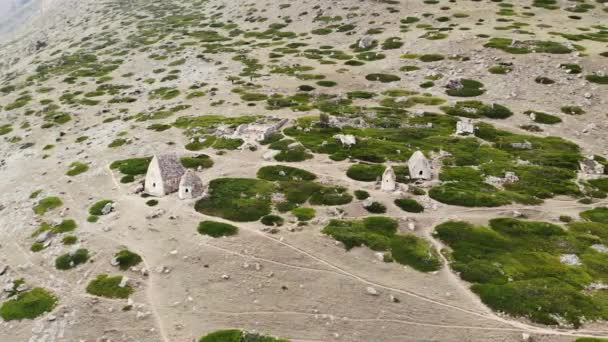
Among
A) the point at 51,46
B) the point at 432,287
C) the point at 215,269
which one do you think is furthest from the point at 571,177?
the point at 51,46

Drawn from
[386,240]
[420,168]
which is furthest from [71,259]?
[420,168]

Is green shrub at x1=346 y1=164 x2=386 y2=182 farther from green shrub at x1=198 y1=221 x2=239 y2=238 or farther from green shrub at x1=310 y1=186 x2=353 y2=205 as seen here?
green shrub at x1=198 y1=221 x2=239 y2=238

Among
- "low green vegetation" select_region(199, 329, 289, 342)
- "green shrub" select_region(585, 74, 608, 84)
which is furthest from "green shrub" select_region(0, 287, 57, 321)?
"green shrub" select_region(585, 74, 608, 84)

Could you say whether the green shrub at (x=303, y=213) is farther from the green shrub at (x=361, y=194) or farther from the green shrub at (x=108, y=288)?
the green shrub at (x=108, y=288)

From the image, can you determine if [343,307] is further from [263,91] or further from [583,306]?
[263,91]

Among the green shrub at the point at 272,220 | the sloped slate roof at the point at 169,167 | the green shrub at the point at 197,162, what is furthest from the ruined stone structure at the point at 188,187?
the green shrub at the point at 272,220

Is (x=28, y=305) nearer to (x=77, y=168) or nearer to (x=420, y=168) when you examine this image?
(x=77, y=168)
